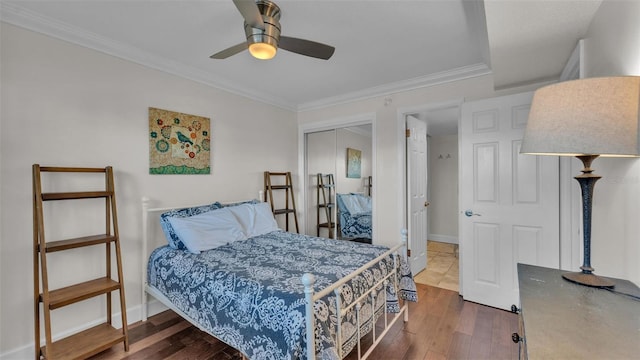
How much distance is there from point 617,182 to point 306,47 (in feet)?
5.95

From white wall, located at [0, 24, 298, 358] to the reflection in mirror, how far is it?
155 centimetres

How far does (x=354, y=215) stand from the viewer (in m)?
3.97

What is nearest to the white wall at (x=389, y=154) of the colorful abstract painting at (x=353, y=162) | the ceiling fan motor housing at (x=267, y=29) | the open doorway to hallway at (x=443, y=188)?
the colorful abstract painting at (x=353, y=162)

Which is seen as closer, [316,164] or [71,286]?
[71,286]

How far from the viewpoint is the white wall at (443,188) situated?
537cm

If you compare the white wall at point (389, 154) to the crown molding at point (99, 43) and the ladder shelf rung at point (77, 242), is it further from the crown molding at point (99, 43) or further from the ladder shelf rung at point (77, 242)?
the ladder shelf rung at point (77, 242)

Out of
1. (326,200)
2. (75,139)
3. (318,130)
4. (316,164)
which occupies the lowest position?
(326,200)

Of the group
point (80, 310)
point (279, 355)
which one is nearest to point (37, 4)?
point (80, 310)

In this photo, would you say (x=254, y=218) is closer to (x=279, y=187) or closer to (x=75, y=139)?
(x=279, y=187)

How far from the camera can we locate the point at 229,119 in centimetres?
330

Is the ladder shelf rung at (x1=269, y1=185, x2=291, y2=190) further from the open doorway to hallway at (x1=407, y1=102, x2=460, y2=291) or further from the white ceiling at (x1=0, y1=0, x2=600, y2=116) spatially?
the open doorway to hallway at (x1=407, y1=102, x2=460, y2=291)

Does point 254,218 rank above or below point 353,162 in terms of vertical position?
below

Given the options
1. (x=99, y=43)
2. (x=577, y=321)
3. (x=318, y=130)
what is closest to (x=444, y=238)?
(x=318, y=130)

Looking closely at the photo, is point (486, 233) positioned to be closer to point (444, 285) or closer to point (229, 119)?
point (444, 285)
